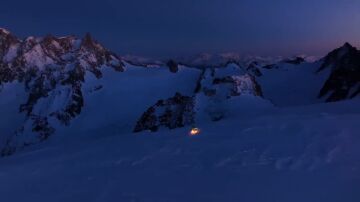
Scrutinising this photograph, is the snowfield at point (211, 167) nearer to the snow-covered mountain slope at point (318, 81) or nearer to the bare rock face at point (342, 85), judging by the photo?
the bare rock face at point (342, 85)

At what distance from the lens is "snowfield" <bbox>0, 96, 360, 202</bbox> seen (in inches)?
528

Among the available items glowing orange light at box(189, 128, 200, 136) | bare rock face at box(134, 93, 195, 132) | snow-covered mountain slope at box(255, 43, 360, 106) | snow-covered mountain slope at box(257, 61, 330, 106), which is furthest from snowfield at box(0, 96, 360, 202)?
snow-covered mountain slope at box(257, 61, 330, 106)

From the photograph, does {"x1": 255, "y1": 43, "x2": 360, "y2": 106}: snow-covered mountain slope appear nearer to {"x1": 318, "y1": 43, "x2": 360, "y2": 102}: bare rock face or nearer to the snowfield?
{"x1": 318, "y1": 43, "x2": 360, "y2": 102}: bare rock face

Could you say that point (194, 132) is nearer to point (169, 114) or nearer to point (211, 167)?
point (211, 167)

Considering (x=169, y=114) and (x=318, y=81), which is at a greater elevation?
(x=169, y=114)

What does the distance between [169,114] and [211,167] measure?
3224 inches

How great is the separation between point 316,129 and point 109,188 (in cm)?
897

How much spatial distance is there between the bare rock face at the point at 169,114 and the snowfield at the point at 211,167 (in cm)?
6937

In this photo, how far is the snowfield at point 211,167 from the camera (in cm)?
1341

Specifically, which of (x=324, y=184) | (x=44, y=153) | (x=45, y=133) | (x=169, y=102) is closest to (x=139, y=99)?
(x=45, y=133)

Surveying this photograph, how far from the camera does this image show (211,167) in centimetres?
1616

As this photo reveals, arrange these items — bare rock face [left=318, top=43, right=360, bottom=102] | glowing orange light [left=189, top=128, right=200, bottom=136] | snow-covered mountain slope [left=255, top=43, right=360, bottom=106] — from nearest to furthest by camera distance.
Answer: glowing orange light [left=189, top=128, right=200, bottom=136] → bare rock face [left=318, top=43, right=360, bottom=102] → snow-covered mountain slope [left=255, top=43, right=360, bottom=106]

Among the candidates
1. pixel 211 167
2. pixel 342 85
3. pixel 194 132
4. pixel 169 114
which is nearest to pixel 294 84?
pixel 342 85

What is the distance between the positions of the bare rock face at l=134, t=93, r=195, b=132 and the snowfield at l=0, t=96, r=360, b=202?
69.4m
